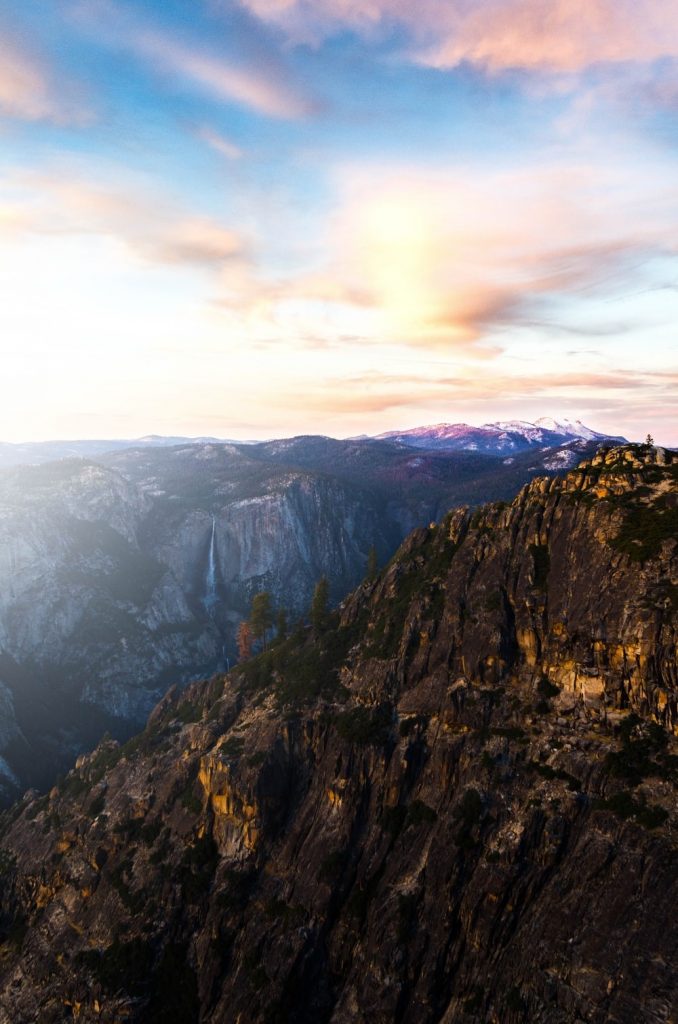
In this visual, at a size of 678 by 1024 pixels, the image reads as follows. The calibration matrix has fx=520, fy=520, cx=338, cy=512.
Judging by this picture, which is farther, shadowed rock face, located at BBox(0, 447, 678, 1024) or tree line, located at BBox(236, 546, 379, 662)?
tree line, located at BBox(236, 546, 379, 662)

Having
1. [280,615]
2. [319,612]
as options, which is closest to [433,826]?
[319,612]

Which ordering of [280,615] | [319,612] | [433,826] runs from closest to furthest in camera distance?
[433,826] < [319,612] < [280,615]

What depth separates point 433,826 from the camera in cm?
6034

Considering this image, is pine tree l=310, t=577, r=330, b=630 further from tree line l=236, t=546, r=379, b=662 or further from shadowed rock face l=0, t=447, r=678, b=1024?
shadowed rock face l=0, t=447, r=678, b=1024

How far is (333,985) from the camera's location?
56.1 metres

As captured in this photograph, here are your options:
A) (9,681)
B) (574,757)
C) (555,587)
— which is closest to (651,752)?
(574,757)

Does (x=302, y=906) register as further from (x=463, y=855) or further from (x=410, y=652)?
(x=410, y=652)

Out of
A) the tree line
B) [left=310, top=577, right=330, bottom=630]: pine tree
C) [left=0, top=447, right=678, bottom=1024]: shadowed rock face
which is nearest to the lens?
[left=0, top=447, right=678, bottom=1024]: shadowed rock face

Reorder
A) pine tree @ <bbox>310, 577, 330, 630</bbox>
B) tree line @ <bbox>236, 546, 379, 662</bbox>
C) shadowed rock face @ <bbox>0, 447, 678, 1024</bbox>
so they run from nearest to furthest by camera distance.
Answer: shadowed rock face @ <bbox>0, 447, 678, 1024</bbox>
pine tree @ <bbox>310, 577, 330, 630</bbox>
tree line @ <bbox>236, 546, 379, 662</bbox>

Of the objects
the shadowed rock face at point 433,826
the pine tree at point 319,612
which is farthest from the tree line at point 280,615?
the shadowed rock face at point 433,826

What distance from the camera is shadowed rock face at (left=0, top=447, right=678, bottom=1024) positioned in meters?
47.5

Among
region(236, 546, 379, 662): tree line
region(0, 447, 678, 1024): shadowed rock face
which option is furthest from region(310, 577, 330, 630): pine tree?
region(0, 447, 678, 1024): shadowed rock face

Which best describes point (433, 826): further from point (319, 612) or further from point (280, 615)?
point (280, 615)

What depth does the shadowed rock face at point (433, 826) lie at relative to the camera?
4753cm
